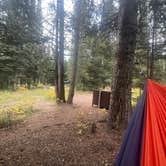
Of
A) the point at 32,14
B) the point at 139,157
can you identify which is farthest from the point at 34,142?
the point at 139,157

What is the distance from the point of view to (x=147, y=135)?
169 cm

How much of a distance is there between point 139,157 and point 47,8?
924 cm

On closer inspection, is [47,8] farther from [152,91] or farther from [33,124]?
[152,91]

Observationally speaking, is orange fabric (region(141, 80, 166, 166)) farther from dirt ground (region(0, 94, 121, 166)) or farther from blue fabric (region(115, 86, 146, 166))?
dirt ground (region(0, 94, 121, 166))

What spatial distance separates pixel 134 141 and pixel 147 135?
A: 12 cm

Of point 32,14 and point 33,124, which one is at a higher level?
point 32,14

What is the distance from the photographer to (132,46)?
4566mm

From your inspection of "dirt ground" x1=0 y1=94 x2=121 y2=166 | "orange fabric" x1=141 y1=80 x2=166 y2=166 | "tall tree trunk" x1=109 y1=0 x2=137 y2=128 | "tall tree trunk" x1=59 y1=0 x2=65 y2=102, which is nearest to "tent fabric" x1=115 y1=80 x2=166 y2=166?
"orange fabric" x1=141 y1=80 x2=166 y2=166

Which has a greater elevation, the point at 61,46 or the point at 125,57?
the point at 61,46

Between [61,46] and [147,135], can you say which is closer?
[147,135]

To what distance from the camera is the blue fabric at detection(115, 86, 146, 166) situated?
1.68 metres

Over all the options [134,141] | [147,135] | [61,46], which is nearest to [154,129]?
[147,135]

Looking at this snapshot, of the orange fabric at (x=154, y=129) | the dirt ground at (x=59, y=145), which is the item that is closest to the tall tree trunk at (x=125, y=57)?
the dirt ground at (x=59, y=145)

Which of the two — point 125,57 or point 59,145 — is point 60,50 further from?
point 59,145
